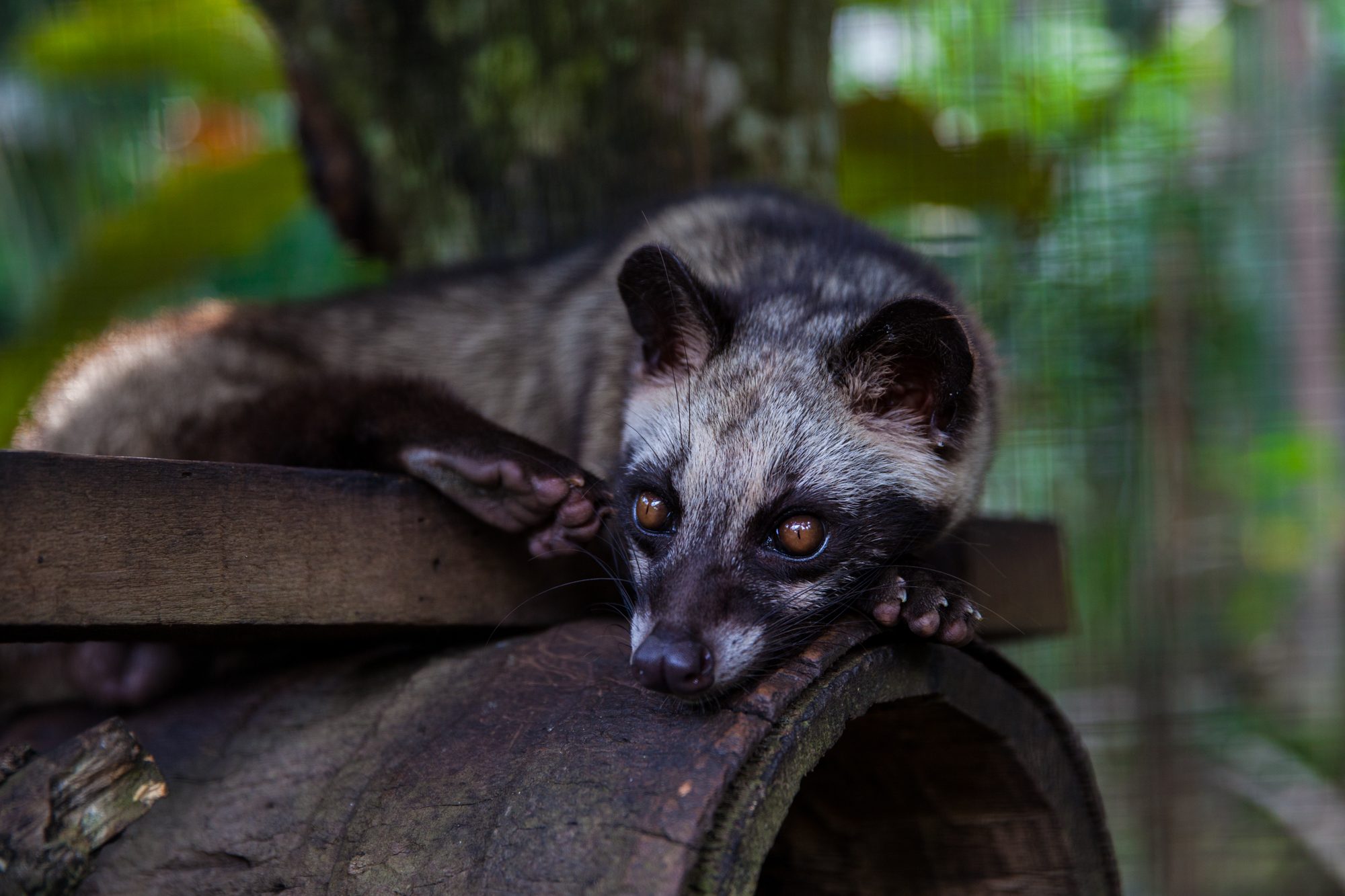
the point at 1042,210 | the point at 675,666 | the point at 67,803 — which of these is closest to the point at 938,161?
the point at 1042,210

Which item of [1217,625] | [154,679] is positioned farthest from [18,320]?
[1217,625]

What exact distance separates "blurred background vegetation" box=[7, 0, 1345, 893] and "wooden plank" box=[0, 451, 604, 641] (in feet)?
6.32

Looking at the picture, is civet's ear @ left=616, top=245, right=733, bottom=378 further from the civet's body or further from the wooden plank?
the wooden plank

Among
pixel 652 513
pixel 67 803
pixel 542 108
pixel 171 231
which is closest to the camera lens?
pixel 67 803

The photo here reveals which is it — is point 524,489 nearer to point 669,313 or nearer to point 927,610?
point 669,313

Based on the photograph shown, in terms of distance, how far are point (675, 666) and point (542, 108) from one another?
106 inches

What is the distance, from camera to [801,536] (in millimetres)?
2115

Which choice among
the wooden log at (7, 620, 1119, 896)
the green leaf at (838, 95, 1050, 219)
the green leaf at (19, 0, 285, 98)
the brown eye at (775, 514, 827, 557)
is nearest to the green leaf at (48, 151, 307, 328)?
the green leaf at (19, 0, 285, 98)

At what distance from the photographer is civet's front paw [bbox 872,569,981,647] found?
201 centimetres

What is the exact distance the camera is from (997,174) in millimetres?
4793

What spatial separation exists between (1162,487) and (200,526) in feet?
18.2

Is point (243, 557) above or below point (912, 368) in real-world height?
below

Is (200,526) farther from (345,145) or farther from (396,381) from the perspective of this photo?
(345,145)

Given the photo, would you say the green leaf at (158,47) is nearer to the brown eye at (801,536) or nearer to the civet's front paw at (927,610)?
the brown eye at (801,536)
